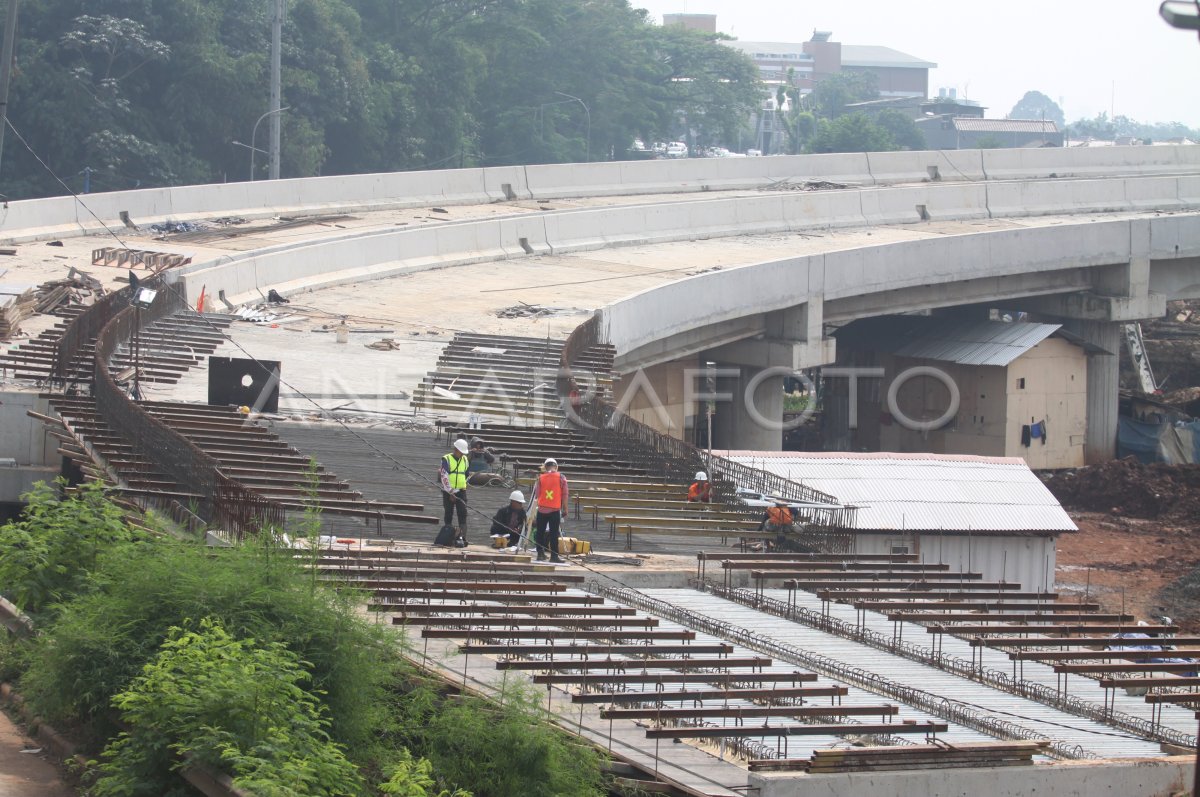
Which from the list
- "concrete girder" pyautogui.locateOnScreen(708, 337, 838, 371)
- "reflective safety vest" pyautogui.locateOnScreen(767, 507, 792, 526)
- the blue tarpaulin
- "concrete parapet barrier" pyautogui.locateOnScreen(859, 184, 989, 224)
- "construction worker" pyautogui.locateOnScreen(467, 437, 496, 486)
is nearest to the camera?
"reflective safety vest" pyautogui.locateOnScreen(767, 507, 792, 526)

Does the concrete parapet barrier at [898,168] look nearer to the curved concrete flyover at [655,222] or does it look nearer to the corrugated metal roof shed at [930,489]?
the curved concrete flyover at [655,222]

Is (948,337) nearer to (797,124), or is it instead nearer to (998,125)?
(797,124)

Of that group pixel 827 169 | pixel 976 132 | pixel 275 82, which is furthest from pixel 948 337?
pixel 976 132

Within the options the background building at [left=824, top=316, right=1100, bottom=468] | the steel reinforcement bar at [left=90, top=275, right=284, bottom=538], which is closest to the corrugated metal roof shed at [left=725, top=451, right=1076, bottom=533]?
the steel reinforcement bar at [left=90, top=275, right=284, bottom=538]

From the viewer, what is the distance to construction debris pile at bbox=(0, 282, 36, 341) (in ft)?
108

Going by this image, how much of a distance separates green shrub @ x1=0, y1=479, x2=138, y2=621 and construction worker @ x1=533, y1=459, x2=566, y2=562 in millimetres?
5400

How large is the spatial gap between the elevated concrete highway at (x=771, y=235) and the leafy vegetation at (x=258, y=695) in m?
23.2

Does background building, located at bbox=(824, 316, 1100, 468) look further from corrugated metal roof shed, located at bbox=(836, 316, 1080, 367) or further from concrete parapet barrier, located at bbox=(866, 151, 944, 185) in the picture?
concrete parapet barrier, located at bbox=(866, 151, 944, 185)

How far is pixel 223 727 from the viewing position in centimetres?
1226

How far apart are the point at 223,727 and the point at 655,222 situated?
41.3 m

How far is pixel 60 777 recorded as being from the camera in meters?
13.1

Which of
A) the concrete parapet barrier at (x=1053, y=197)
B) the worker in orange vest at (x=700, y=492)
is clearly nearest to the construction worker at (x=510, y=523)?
the worker in orange vest at (x=700, y=492)

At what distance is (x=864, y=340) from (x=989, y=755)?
40.2 meters

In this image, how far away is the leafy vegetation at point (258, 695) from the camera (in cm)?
1223
